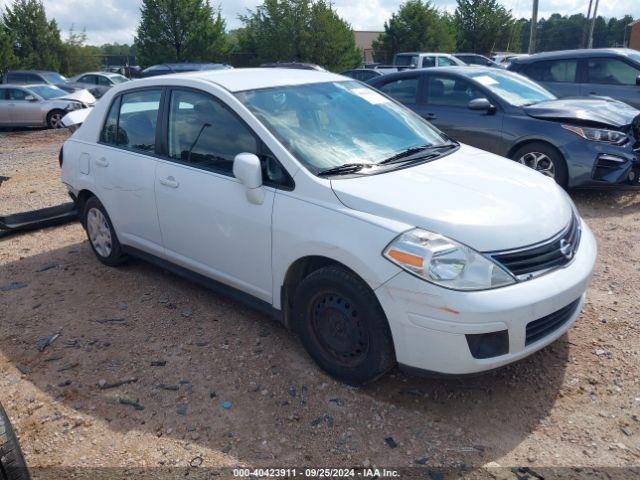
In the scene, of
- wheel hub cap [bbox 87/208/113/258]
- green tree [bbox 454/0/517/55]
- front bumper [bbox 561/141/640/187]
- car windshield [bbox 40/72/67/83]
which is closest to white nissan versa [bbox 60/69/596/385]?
wheel hub cap [bbox 87/208/113/258]

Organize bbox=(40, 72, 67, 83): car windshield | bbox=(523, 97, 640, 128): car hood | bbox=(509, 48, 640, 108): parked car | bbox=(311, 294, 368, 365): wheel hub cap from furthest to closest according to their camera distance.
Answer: bbox=(40, 72, 67, 83): car windshield < bbox=(509, 48, 640, 108): parked car < bbox=(523, 97, 640, 128): car hood < bbox=(311, 294, 368, 365): wheel hub cap

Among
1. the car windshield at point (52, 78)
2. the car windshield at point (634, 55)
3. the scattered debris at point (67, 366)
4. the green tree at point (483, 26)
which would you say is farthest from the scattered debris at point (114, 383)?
the green tree at point (483, 26)

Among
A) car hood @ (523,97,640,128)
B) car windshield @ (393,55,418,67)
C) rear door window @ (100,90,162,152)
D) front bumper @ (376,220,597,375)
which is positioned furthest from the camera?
car windshield @ (393,55,418,67)

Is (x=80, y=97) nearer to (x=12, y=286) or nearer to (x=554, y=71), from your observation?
(x=554, y=71)

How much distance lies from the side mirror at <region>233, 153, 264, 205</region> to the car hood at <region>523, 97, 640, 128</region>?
14.9ft

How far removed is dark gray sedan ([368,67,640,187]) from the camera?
6367 millimetres

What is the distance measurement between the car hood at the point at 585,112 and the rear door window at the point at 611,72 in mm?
2151

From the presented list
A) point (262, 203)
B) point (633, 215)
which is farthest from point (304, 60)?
point (262, 203)

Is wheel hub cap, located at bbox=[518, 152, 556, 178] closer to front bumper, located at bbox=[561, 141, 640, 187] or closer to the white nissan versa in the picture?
front bumper, located at bbox=[561, 141, 640, 187]

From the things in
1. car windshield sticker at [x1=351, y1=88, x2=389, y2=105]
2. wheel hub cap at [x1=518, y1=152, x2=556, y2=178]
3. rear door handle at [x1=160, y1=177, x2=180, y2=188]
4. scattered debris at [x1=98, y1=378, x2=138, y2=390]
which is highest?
car windshield sticker at [x1=351, y1=88, x2=389, y2=105]

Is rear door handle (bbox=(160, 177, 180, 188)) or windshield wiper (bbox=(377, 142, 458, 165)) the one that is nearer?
windshield wiper (bbox=(377, 142, 458, 165))

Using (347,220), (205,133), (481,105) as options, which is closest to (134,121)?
(205,133)

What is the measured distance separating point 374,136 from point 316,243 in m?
1.07

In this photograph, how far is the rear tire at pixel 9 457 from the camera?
2230 mm
